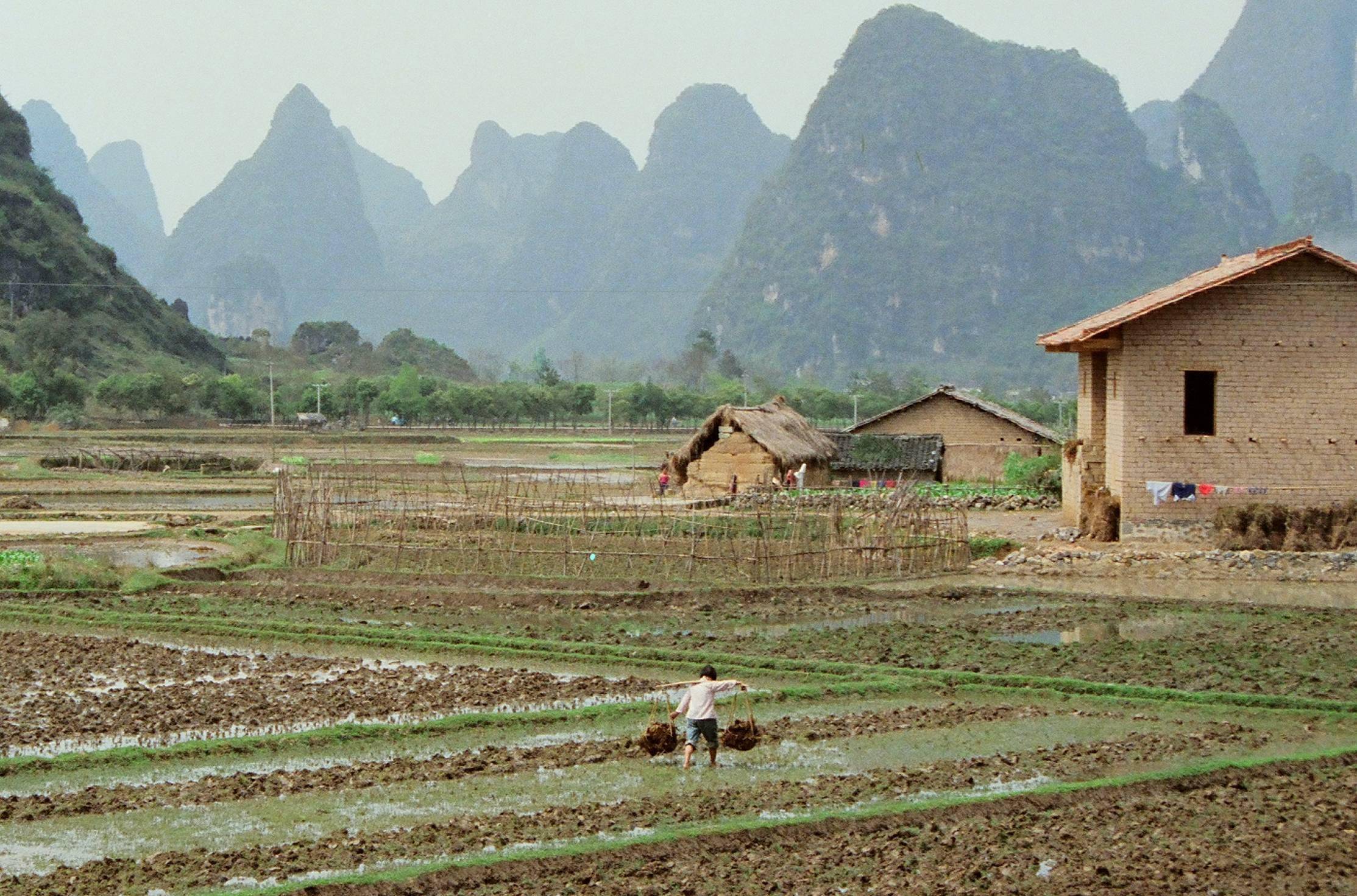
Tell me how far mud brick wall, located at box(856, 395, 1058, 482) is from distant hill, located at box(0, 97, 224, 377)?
1675 inches

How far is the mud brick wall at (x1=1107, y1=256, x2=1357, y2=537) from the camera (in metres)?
22.2

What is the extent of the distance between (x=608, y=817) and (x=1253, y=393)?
52.9 feet

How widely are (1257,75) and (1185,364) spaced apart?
195 m

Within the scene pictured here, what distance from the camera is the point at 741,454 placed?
3344 cm

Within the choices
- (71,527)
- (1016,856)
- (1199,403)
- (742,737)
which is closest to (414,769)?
(742,737)

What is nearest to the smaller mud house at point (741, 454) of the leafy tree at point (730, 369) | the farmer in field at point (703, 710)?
the farmer in field at point (703, 710)

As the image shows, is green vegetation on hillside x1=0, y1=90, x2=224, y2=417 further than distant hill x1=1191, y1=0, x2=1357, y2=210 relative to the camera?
No

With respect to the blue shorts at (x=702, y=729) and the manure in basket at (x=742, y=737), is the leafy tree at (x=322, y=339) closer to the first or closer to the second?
the manure in basket at (x=742, y=737)

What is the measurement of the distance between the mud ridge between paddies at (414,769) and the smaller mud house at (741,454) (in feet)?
65.4

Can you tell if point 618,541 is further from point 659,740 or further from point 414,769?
point 414,769

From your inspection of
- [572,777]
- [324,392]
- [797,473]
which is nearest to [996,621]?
[572,777]

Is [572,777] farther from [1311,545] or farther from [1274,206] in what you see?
[1274,206]

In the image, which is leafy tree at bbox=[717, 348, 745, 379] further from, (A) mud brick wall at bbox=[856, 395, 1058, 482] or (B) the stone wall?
(B) the stone wall

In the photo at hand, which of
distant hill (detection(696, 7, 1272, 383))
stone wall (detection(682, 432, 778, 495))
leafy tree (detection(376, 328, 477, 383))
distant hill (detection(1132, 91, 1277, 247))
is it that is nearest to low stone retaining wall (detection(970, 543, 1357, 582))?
stone wall (detection(682, 432, 778, 495))
